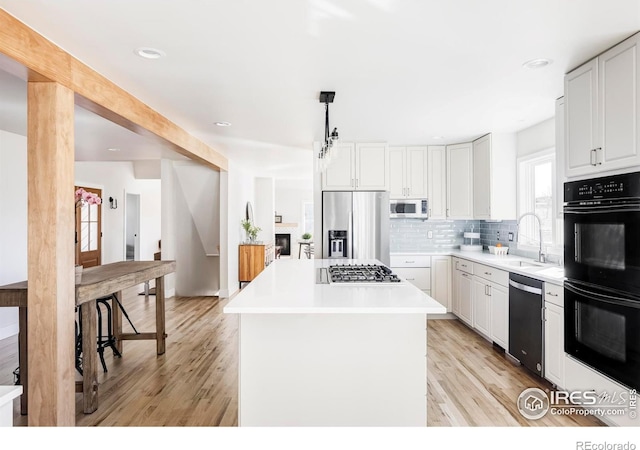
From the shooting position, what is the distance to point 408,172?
5297 millimetres

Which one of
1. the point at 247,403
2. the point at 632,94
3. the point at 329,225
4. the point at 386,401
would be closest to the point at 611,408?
the point at 386,401

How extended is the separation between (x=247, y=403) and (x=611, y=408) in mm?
2118

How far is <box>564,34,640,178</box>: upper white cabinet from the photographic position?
7.13ft

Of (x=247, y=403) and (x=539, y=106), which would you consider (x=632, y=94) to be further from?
(x=247, y=403)

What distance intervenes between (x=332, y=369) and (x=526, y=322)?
1973 mm

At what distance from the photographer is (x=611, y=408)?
7.59 feet

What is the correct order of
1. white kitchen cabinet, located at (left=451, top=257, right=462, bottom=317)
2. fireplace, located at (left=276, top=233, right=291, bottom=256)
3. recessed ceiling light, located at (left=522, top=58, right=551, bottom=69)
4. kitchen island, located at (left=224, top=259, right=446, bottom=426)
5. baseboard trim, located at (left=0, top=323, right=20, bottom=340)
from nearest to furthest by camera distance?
1. kitchen island, located at (left=224, top=259, right=446, bottom=426)
2. recessed ceiling light, located at (left=522, top=58, right=551, bottom=69)
3. baseboard trim, located at (left=0, top=323, right=20, bottom=340)
4. white kitchen cabinet, located at (left=451, top=257, right=462, bottom=317)
5. fireplace, located at (left=276, top=233, right=291, bottom=256)

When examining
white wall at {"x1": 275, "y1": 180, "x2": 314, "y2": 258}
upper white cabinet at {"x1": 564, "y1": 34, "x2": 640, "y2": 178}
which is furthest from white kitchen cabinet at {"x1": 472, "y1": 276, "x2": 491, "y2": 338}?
white wall at {"x1": 275, "y1": 180, "x2": 314, "y2": 258}

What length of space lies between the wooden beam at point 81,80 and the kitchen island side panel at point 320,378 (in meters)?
1.77

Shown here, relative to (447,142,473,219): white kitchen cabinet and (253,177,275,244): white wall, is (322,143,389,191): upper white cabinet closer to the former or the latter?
(447,142,473,219): white kitchen cabinet

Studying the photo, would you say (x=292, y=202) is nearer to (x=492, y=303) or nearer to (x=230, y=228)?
(x=230, y=228)

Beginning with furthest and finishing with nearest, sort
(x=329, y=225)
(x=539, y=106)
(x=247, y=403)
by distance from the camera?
(x=329, y=225)
(x=539, y=106)
(x=247, y=403)

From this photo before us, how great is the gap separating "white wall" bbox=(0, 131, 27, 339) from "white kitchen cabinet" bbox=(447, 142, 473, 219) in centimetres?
520

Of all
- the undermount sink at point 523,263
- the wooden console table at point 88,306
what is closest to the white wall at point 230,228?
the wooden console table at point 88,306
